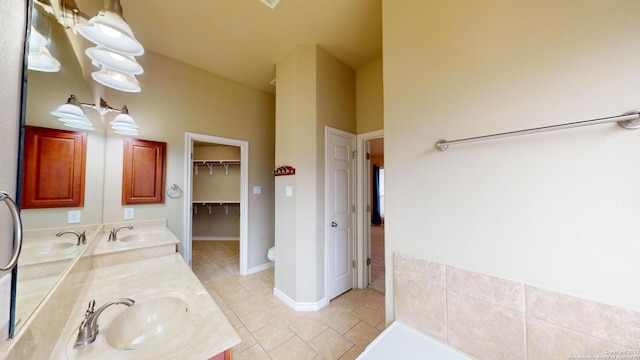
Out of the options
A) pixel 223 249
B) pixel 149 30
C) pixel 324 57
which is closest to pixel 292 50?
pixel 324 57

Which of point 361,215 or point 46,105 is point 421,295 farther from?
point 46,105

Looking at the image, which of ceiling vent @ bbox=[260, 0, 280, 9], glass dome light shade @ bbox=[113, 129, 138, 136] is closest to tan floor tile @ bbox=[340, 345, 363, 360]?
glass dome light shade @ bbox=[113, 129, 138, 136]

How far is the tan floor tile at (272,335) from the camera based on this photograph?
5.88 ft

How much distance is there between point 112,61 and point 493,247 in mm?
2049

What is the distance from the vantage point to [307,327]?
2008 mm

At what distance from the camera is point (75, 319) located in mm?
930

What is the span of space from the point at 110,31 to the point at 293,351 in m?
2.32

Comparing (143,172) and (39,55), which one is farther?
(143,172)

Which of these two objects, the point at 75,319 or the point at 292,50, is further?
the point at 292,50

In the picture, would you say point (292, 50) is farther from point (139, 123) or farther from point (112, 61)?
point (139, 123)

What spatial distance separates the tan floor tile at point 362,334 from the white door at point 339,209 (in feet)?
1.65

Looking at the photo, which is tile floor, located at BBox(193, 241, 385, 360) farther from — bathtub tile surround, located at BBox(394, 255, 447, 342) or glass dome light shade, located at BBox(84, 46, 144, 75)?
glass dome light shade, located at BBox(84, 46, 144, 75)

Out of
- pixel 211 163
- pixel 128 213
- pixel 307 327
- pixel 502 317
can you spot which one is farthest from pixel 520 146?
pixel 211 163

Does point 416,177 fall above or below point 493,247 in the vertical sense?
above
